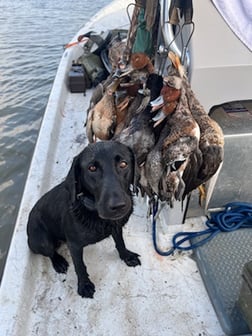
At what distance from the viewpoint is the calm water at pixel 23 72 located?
3504 millimetres

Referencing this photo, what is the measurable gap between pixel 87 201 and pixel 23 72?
4.49m

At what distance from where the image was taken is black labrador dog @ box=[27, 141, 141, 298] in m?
1.50

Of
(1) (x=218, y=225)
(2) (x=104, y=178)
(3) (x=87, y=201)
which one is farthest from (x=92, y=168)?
(1) (x=218, y=225)

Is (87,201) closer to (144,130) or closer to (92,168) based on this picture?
(92,168)

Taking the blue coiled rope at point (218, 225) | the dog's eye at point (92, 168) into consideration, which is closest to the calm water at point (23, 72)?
the blue coiled rope at point (218, 225)

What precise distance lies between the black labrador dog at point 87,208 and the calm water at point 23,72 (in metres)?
1.00

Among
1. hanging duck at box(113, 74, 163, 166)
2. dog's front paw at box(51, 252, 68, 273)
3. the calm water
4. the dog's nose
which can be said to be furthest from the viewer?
the calm water

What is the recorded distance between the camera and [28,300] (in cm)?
184

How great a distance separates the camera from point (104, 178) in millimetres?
1493

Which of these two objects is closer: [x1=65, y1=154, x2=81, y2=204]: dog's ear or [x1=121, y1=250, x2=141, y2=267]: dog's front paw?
[x1=65, y1=154, x2=81, y2=204]: dog's ear

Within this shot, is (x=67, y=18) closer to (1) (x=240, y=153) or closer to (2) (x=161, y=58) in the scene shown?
(2) (x=161, y=58)

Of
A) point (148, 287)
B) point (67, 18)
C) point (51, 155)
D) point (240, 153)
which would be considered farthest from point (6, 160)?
point (67, 18)

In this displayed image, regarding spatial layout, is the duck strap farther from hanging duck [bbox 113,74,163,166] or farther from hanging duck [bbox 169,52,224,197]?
hanging duck [bbox 113,74,163,166]

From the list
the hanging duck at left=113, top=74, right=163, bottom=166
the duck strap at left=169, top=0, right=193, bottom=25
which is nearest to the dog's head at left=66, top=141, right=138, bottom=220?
the hanging duck at left=113, top=74, right=163, bottom=166
